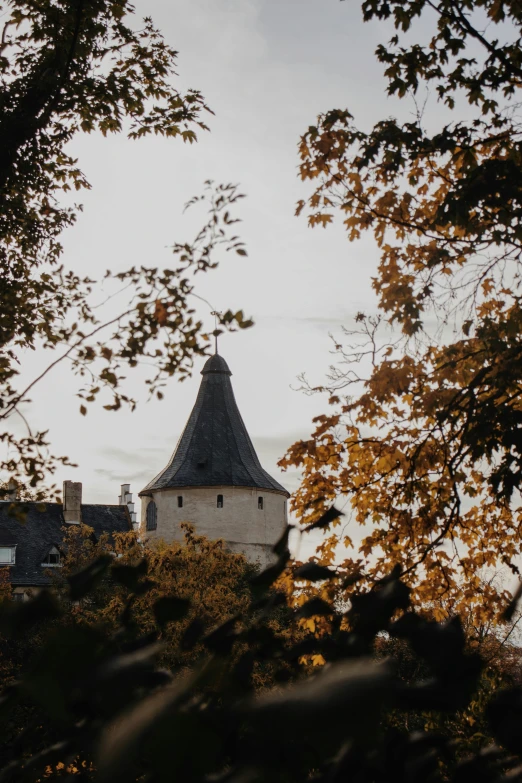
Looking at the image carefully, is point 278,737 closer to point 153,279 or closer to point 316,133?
point 153,279

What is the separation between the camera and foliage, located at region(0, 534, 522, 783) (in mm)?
1368

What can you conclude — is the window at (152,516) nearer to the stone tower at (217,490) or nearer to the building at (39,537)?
the stone tower at (217,490)

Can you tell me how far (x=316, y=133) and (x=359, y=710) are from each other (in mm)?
6989

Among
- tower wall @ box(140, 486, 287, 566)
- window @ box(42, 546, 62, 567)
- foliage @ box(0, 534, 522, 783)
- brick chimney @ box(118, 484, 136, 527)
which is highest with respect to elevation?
brick chimney @ box(118, 484, 136, 527)

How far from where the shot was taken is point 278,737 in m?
1.43

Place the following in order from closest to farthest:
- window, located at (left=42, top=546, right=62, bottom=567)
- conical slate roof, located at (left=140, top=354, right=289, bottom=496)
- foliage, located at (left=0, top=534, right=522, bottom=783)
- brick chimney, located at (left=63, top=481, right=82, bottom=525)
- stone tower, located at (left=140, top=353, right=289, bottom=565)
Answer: foliage, located at (left=0, top=534, right=522, bottom=783) → window, located at (left=42, top=546, right=62, bottom=567) → brick chimney, located at (left=63, top=481, right=82, bottom=525) → stone tower, located at (left=140, top=353, right=289, bottom=565) → conical slate roof, located at (left=140, top=354, right=289, bottom=496)

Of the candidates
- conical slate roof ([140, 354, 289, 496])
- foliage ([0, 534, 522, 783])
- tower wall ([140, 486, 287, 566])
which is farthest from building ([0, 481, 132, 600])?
foliage ([0, 534, 522, 783])

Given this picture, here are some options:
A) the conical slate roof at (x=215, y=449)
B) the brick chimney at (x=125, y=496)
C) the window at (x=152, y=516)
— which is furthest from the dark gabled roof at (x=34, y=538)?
the brick chimney at (x=125, y=496)

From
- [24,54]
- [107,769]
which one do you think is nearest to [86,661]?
[107,769]

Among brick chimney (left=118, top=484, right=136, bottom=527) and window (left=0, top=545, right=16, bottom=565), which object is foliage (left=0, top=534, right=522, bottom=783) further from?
A: brick chimney (left=118, top=484, right=136, bottom=527)

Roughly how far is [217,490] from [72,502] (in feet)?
30.3

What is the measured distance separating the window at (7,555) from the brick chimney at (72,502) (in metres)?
4.21

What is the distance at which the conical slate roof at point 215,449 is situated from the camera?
57250 millimetres

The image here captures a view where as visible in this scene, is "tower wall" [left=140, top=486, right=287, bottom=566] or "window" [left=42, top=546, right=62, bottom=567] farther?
"tower wall" [left=140, top=486, right=287, bottom=566]
